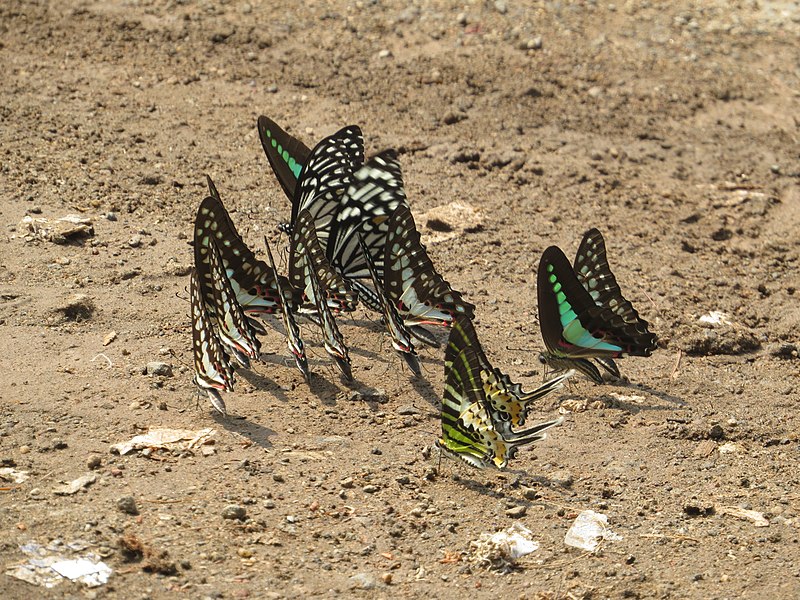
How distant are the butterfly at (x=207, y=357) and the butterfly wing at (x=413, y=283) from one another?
1.27m

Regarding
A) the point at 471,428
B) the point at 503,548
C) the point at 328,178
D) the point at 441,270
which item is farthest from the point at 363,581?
the point at 328,178

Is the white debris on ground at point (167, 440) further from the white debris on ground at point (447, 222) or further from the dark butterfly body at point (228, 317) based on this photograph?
the white debris on ground at point (447, 222)

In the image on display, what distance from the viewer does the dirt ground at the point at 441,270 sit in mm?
4391

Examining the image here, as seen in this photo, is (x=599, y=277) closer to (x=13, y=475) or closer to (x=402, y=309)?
(x=402, y=309)

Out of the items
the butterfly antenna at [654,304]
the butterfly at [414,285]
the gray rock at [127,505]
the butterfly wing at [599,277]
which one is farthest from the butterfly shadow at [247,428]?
the butterfly antenna at [654,304]

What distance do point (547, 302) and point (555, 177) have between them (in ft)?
8.27

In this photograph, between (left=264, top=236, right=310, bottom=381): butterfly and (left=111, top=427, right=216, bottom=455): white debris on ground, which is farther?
(left=264, top=236, right=310, bottom=381): butterfly

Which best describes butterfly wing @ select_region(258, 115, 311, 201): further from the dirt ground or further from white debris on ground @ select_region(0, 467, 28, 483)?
white debris on ground @ select_region(0, 467, 28, 483)

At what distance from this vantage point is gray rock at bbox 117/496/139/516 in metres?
4.32

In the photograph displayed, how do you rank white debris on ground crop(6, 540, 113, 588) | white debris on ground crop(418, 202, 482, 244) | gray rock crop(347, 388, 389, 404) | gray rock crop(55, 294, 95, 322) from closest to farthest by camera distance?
white debris on ground crop(6, 540, 113, 588) → gray rock crop(347, 388, 389, 404) → gray rock crop(55, 294, 95, 322) → white debris on ground crop(418, 202, 482, 244)

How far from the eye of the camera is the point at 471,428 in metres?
4.92

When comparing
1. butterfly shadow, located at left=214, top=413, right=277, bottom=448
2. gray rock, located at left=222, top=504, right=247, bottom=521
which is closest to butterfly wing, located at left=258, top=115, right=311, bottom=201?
butterfly shadow, located at left=214, top=413, right=277, bottom=448

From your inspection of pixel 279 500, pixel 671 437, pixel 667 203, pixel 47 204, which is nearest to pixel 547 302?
pixel 671 437

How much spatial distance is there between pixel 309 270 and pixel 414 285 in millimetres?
701
